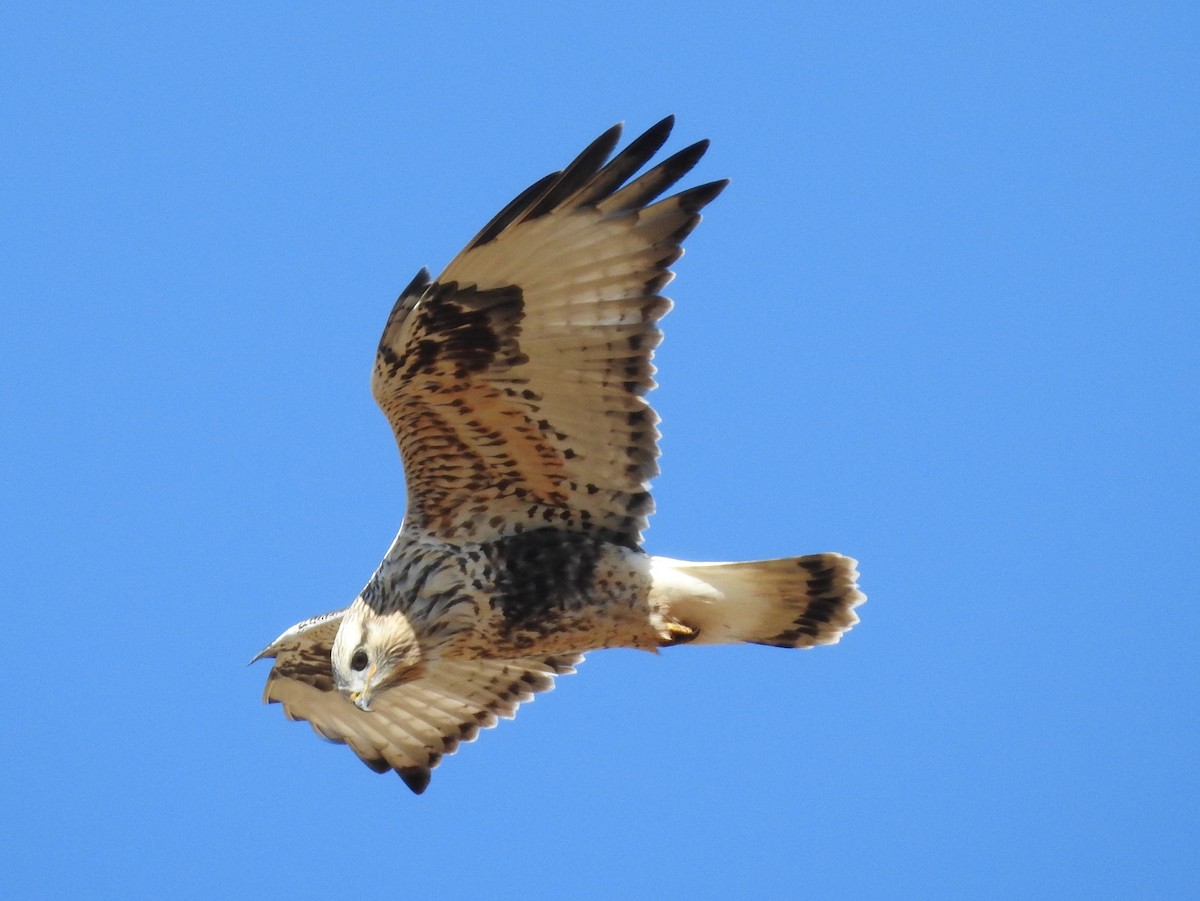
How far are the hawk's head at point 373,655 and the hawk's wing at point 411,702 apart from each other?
4.44 ft

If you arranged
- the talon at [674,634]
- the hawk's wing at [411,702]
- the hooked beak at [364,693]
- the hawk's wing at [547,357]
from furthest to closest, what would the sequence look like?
1. the hawk's wing at [411,702]
2. the talon at [674,634]
3. the hooked beak at [364,693]
4. the hawk's wing at [547,357]

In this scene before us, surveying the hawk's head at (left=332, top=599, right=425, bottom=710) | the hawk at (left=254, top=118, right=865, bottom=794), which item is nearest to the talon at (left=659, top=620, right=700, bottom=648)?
the hawk at (left=254, top=118, right=865, bottom=794)

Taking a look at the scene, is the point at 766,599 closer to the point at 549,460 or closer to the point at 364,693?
the point at 549,460

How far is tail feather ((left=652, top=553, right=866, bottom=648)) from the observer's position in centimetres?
647

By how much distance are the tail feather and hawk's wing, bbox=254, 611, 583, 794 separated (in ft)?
4.17

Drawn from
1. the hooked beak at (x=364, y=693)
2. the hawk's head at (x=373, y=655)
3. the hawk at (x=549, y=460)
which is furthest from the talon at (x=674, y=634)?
the hooked beak at (x=364, y=693)

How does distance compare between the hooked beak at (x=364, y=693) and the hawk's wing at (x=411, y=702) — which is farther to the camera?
the hawk's wing at (x=411, y=702)

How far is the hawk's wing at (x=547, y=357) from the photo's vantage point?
237 inches

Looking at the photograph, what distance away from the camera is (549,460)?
6.44 meters

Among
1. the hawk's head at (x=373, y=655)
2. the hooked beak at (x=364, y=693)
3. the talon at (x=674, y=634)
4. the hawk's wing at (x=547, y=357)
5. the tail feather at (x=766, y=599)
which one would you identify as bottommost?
the hooked beak at (x=364, y=693)

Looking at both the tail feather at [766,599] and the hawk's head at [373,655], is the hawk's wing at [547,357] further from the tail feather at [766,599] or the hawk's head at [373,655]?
the hawk's head at [373,655]

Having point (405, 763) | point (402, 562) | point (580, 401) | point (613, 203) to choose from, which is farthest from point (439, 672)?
point (613, 203)

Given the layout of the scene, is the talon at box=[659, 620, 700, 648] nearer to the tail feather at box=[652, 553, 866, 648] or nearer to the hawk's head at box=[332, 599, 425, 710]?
the tail feather at box=[652, 553, 866, 648]

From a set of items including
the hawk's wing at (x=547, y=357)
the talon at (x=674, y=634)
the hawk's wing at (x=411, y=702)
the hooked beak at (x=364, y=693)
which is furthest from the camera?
the hawk's wing at (x=411, y=702)
